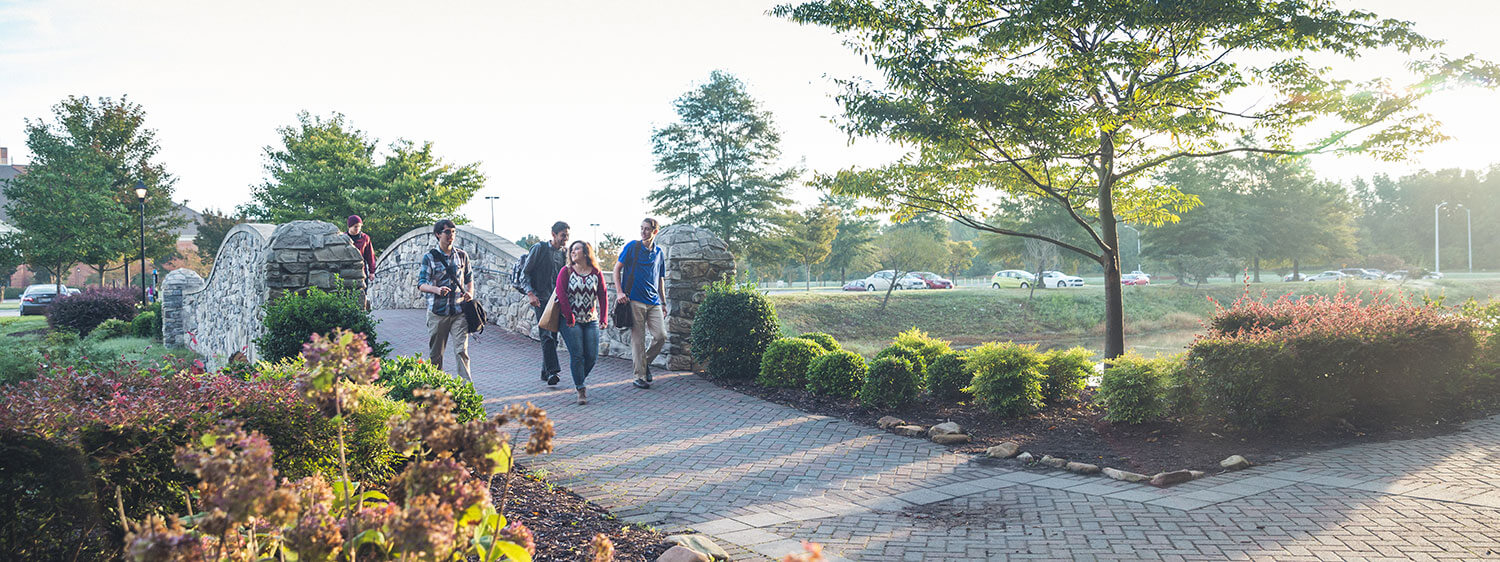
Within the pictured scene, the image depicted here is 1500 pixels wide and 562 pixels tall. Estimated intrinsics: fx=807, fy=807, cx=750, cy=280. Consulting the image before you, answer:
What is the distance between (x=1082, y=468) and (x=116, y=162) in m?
→ 37.4

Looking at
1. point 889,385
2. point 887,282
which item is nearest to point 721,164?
point 887,282

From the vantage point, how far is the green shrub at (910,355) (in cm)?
810

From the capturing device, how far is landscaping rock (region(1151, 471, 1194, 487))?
5.06 m

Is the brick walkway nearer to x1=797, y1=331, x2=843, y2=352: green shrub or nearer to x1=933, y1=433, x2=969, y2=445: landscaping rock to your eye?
x1=933, y1=433, x2=969, y2=445: landscaping rock

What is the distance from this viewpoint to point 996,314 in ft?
102

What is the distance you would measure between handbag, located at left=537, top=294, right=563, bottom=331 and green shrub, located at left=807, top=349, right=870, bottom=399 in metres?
2.63

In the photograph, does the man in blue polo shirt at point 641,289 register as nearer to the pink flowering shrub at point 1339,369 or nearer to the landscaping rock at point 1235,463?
the pink flowering shrub at point 1339,369

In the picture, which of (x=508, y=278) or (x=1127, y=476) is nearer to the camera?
(x=1127, y=476)

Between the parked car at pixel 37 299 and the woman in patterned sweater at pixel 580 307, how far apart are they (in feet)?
90.7

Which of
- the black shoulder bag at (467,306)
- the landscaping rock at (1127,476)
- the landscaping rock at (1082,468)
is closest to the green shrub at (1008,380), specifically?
the landscaping rock at (1082,468)

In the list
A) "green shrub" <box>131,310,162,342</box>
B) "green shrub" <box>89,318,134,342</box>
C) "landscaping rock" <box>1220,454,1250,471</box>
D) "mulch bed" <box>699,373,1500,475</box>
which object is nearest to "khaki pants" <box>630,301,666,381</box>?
"mulch bed" <box>699,373,1500,475</box>

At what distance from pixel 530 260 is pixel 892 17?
4698 mm

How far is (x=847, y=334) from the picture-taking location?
29297 mm

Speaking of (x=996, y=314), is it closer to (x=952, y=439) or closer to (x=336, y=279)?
(x=952, y=439)
